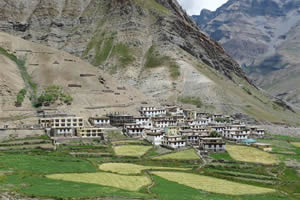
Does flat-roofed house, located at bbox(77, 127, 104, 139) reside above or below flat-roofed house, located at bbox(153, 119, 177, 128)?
below

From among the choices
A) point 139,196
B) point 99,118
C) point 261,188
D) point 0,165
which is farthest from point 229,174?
point 99,118

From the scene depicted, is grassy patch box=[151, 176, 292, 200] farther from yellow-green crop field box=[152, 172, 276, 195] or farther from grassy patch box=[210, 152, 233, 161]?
grassy patch box=[210, 152, 233, 161]

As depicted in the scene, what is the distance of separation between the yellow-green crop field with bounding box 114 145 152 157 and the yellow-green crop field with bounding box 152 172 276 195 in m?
20.5

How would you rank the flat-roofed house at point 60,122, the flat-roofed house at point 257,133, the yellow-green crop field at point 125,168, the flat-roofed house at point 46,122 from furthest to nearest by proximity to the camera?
the flat-roofed house at point 257,133, the flat-roofed house at point 60,122, the flat-roofed house at point 46,122, the yellow-green crop field at point 125,168

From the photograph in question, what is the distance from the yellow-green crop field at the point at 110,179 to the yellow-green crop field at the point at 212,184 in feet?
23.2

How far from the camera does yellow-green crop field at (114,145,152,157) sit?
102 metres

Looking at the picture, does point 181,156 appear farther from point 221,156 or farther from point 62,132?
point 62,132

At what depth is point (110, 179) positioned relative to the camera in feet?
238

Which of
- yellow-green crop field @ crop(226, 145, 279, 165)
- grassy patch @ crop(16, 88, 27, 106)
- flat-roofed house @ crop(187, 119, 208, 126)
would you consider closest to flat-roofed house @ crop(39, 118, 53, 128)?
grassy patch @ crop(16, 88, 27, 106)

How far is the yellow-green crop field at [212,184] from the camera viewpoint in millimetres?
71444

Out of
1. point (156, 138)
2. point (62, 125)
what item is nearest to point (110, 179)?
point (156, 138)

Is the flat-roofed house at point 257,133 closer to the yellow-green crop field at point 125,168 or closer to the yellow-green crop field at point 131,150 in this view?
the yellow-green crop field at point 131,150

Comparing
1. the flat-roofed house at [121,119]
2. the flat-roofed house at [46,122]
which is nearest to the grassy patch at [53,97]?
the flat-roofed house at [46,122]

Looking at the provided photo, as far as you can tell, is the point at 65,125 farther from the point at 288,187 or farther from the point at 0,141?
the point at 288,187
